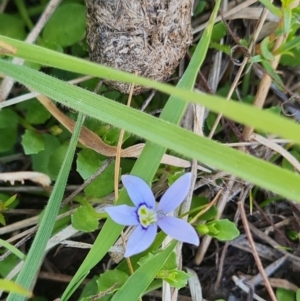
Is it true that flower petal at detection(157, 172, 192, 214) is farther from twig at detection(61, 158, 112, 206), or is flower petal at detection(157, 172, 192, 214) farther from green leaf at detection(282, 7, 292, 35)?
green leaf at detection(282, 7, 292, 35)

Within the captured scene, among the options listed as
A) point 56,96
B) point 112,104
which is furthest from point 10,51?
point 112,104

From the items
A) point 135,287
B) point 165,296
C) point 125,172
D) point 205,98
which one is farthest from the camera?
point 125,172

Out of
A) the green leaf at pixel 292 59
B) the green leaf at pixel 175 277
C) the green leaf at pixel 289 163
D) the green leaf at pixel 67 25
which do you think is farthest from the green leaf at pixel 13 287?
the green leaf at pixel 292 59

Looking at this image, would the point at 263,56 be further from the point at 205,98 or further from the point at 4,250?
the point at 4,250

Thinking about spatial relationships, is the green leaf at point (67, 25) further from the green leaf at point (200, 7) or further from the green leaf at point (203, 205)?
the green leaf at point (203, 205)

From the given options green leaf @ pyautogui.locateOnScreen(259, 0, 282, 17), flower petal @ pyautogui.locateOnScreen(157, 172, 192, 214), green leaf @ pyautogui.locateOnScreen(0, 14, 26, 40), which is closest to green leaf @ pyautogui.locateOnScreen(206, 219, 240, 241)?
flower petal @ pyautogui.locateOnScreen(157, 172, 192, 214)

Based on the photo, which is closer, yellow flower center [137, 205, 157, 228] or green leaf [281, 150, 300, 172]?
yellow flower center [137, 205, 157, 228]
